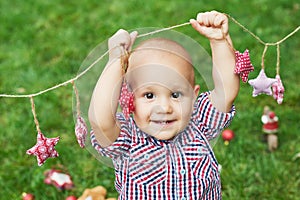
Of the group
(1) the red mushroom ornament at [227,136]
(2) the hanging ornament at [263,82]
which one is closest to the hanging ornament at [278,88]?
(2) the hanging ornament at [263,82]

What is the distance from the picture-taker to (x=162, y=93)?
1562 millimetres

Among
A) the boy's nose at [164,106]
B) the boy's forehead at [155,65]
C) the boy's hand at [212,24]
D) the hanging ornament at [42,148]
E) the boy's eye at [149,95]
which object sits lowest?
the hanging ornament at [42,148]

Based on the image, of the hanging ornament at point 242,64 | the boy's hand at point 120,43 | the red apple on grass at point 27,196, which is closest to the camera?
the boy's hand at point 120,43

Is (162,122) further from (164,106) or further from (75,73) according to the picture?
→ (75,73)

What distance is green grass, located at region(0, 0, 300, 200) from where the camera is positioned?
2320mm

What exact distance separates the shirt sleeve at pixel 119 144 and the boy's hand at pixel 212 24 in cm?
34

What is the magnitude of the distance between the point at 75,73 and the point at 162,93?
1654 millimetres

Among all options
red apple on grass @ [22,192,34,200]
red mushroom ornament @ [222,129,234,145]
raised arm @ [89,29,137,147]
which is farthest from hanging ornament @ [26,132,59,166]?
red mushroom ornament @ [222,129,234,145]

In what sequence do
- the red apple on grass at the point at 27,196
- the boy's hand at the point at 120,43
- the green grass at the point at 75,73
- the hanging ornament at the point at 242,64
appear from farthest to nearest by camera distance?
1. the green grass at the point at 75,73
2. the red apple on grass at the point at 27,196
3. the hanging ornament at the point at 242,64
4. the boy's hand at the point at 120,43

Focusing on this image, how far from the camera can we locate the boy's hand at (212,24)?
156 cm

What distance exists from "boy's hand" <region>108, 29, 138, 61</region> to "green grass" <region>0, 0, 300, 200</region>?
35.1 inches

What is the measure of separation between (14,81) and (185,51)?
67.8 inches

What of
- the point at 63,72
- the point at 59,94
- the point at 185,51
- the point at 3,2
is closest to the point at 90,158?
the point at 59,94

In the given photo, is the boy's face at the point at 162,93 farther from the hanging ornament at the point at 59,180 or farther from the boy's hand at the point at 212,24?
the hanging ornament at the point at 59,180
